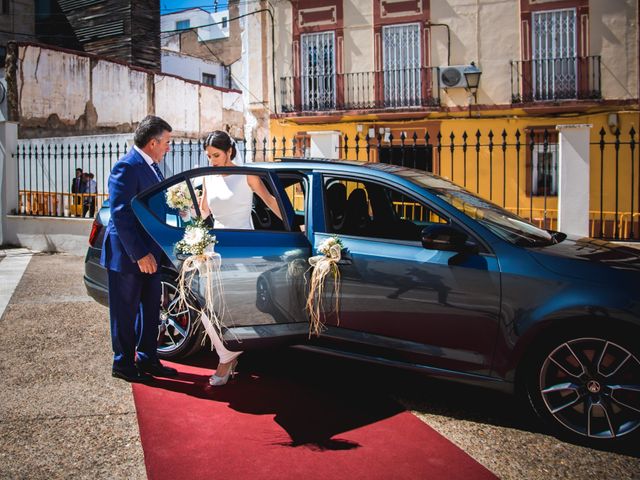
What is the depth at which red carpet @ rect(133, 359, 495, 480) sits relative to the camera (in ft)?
10.1

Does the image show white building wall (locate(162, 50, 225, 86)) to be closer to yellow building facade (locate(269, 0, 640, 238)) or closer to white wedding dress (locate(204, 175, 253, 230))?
yellow building facade (locate(269, 0, 640, 238))

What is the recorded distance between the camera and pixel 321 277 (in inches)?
148

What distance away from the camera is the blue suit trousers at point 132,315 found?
14.1ft

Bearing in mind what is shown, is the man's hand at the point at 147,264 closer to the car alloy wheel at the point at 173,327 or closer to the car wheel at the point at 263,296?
the car alloy wheel at the point at 173,327

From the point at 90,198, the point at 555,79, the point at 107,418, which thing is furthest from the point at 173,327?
the point at 555,79

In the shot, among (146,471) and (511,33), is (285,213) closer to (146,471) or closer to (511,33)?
(146,471)

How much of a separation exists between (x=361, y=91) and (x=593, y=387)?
1699cm

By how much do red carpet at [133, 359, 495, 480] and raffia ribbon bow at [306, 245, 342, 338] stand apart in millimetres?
553

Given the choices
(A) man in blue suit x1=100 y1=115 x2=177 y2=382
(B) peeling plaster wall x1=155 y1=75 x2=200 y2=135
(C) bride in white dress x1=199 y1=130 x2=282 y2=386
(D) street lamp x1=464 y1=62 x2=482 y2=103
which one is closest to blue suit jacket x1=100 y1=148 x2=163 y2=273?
(A) man in blue suit x1=100 y1=115 x2=177 y2=382

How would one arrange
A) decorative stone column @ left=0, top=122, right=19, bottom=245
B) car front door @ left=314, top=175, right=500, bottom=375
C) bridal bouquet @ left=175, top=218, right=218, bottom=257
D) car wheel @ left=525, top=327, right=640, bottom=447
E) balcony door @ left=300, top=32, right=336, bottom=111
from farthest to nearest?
balcony door @ left=300, top=32, right=336, bottom=111 < decorative stone column @ left=0, top=122, right=19, bottom=245 < bridal bouquet @ left=175, top=218, right=218, bottom=257 < car front door @ left=314, top=175, right=500, bottom=375 < car wheel @ left=525, top=327, right=640, bottom=447

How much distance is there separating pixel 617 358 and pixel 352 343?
1.50m

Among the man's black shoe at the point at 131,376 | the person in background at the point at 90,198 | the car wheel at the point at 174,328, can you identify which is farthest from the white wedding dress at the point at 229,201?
the person in background at the point at 90,198

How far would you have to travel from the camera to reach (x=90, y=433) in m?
3.48

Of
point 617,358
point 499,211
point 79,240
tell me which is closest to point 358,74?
point 79,240
